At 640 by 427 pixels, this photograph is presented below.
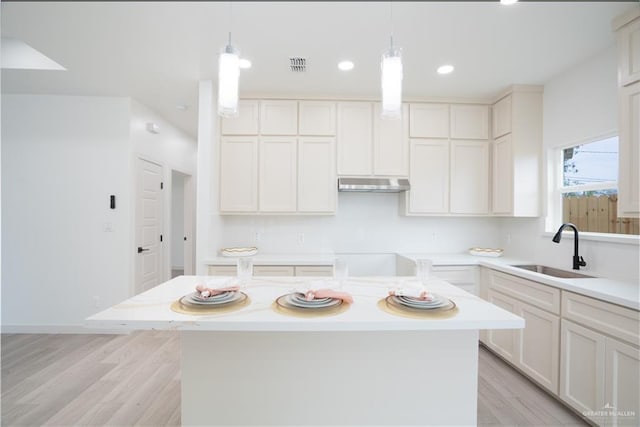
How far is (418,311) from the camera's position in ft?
4.02

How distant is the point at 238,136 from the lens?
303cm

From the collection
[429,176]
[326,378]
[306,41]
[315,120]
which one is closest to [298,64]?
[306,41]

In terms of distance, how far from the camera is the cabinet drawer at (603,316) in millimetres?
1498

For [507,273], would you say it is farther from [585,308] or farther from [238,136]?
[238,136]

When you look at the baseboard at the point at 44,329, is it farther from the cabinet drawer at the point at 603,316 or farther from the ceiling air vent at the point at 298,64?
the cabinet drawer at the point at 603,316

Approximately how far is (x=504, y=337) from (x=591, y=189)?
5.09ft

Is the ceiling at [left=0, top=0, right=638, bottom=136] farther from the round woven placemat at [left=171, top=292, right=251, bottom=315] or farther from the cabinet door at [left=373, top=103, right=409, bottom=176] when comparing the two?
the round woven placemat at [left=171, top=292, right=251, bottom=315]

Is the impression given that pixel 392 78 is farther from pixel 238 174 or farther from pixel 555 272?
pixel 555 272

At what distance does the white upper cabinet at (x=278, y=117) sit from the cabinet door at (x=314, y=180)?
0.21 metres

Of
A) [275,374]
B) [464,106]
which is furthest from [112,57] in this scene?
[464,106]

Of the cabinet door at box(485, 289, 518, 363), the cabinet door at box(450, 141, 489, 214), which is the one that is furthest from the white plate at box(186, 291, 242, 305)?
the cabinet door at box(450, 141, 489, 214)

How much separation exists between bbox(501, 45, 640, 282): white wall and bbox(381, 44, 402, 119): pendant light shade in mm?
2093

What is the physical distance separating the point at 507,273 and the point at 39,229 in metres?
5.01

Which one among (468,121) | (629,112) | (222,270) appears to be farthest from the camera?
(468,121)
